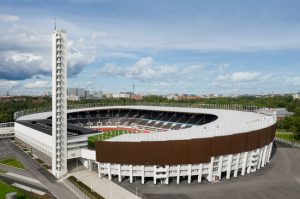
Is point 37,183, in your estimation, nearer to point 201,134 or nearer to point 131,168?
point 131,168

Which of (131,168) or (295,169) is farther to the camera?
(295,169)

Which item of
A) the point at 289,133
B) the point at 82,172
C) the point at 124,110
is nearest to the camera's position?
the point at 82,172

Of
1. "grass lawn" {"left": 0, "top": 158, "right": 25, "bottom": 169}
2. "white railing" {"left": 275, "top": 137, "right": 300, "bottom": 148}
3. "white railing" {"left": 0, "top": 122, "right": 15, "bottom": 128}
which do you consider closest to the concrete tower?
"grass lawn" {"left": 0, "top": 158, "right": 25, "bottom": 169}

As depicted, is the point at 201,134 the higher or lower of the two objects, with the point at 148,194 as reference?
higher

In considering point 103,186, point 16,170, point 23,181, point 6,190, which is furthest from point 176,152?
point 16,170

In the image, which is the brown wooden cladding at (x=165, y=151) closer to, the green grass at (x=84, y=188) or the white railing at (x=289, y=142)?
the green grass at (x=84, y=188)

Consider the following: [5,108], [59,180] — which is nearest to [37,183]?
[59,180]
